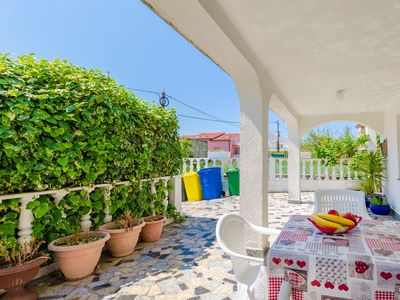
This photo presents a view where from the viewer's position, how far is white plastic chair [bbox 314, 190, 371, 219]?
113 inches

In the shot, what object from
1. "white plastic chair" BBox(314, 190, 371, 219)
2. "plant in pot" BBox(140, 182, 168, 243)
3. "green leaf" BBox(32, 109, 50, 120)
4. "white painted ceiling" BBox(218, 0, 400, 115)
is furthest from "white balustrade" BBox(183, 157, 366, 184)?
"green leaf" BBox(32, 109, 50, 120)

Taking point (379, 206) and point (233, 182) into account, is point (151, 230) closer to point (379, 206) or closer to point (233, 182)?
point (233, 182)

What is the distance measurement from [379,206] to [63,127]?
6324 mm

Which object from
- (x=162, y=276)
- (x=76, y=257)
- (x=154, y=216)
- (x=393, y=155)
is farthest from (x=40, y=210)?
(x=393, y=155)

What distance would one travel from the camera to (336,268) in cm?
124

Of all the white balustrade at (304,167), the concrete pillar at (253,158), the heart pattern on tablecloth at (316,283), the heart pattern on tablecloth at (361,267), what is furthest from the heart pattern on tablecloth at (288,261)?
the white balustrade at (304,167)

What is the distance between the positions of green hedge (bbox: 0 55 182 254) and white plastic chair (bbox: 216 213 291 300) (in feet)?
6.26

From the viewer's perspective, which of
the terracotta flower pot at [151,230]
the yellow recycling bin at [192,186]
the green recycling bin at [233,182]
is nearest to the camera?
the terracotta flower pot at [151,230]

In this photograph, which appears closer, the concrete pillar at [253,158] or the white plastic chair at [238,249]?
the white plastic chair at [238,249]

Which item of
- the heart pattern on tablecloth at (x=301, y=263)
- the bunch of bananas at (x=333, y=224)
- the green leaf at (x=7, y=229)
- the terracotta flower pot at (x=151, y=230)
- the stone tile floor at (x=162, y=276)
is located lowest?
the stone tile floor at (x=162, y=276)

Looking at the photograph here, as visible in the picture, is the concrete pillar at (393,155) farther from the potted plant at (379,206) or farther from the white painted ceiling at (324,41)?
the white painted ceiling at (324,41)

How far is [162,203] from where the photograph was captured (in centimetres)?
452

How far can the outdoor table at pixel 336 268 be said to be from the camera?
117 cm

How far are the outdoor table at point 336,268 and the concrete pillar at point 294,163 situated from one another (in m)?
5.55
